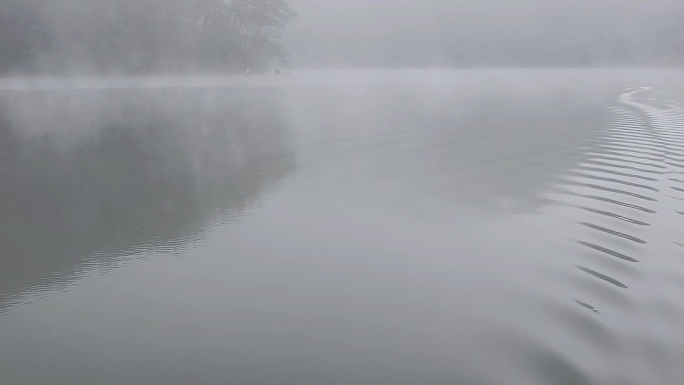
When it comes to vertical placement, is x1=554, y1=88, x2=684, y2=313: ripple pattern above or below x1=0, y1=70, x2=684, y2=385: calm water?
above

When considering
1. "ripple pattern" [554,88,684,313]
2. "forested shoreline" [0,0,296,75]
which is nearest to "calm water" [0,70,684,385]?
"ripple pattern" [554,88,684,313]

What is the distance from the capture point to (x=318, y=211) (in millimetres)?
8102

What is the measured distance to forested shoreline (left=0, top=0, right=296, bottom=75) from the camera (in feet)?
111

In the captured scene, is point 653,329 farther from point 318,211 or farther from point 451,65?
point 451,65

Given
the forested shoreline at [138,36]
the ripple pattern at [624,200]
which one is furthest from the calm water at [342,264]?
the forested shoreline at [138,36]

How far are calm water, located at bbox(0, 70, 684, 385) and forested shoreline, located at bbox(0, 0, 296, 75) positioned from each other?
2413 cm

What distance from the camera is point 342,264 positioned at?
6.15 meters

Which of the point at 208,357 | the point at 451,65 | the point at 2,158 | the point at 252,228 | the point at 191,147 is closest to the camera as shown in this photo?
the point at 208,357

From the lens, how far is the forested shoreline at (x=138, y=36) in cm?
3378

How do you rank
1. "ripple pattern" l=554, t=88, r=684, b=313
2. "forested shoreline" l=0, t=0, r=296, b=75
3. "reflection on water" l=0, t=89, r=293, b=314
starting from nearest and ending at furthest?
"ripple pattern" l=554, t=88, r=684, b=313
"reflection on water" l=0, t=89, r=293, b=314
"forested shoreline" l=0, t=0, r=296, b=75

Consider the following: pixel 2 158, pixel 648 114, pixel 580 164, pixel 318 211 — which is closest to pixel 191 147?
pixel 2 158

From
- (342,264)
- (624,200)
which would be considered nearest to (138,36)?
(624,200)

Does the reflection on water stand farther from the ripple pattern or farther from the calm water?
the ripple pattern

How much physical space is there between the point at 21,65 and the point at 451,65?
7335 cm
